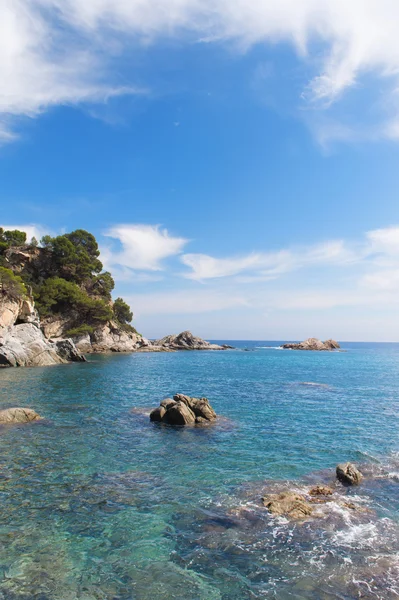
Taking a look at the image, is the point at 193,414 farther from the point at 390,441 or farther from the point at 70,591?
the point at 70,591

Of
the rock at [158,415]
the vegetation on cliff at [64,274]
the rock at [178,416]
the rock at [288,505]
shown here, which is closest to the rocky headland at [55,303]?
the vegetation on cliff at [64,274]

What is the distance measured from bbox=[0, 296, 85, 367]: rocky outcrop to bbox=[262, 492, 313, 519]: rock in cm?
5153

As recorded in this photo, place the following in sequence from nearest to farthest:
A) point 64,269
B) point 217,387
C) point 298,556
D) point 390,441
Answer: point 298,556, point 390,441, point 217,387, point 64,269

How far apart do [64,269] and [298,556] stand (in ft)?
313

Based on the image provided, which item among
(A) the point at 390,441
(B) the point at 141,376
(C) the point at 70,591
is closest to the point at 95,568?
(C) the point at 70,591

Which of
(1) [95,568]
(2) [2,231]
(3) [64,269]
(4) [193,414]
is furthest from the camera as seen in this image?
(3) [64,269]

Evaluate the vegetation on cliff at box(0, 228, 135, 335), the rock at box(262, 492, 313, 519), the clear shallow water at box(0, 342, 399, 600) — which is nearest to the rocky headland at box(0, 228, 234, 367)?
the vegetation on cliff at box(0, 228, 135, 335)

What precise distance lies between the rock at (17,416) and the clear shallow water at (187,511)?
55.5 inches

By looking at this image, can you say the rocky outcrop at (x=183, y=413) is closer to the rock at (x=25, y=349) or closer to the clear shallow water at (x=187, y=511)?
the clear shallow water at (x=187, y=511)

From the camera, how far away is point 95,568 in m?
9.73

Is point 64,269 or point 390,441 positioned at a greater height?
point 64,269

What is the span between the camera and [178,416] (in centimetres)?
2603

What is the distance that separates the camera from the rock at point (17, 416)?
24.0 meters

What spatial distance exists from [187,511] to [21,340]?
5387 centimetres
